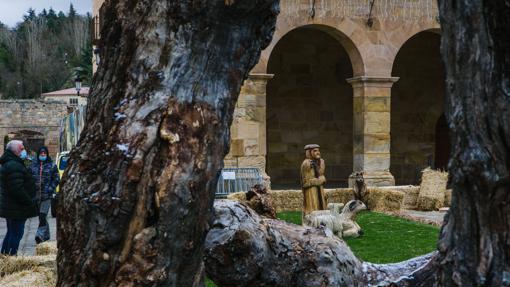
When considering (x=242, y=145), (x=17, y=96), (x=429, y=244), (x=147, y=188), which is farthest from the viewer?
(x=17, y=96)

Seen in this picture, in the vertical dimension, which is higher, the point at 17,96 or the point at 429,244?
the point at 17,96

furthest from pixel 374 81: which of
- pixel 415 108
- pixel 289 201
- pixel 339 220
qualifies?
pixel 339 220

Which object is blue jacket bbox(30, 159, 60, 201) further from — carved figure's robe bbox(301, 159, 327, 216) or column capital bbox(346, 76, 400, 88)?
column capital bbox(346, 76, 400, 88)

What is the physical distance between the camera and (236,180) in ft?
40.7

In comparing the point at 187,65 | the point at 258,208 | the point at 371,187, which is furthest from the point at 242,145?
the point at 187,65

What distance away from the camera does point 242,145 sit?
506 inches

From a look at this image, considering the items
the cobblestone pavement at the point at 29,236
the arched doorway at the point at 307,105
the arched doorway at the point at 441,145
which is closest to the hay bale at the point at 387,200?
the arched doorway at the point at 307,105

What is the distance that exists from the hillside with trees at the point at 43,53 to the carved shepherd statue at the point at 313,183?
144ft

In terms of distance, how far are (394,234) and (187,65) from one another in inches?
307

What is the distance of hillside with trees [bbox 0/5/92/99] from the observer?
194 feet

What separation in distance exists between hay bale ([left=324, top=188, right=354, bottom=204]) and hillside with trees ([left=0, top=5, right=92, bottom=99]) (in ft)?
135

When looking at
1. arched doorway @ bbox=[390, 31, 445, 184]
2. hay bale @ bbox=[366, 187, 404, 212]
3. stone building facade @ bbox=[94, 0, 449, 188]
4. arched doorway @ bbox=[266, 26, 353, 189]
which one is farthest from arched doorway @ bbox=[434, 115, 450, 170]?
hay bale @ bbox=[366, 187, 404, 212]

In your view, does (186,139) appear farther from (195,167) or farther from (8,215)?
(8,215)

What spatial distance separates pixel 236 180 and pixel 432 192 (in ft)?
13.0
